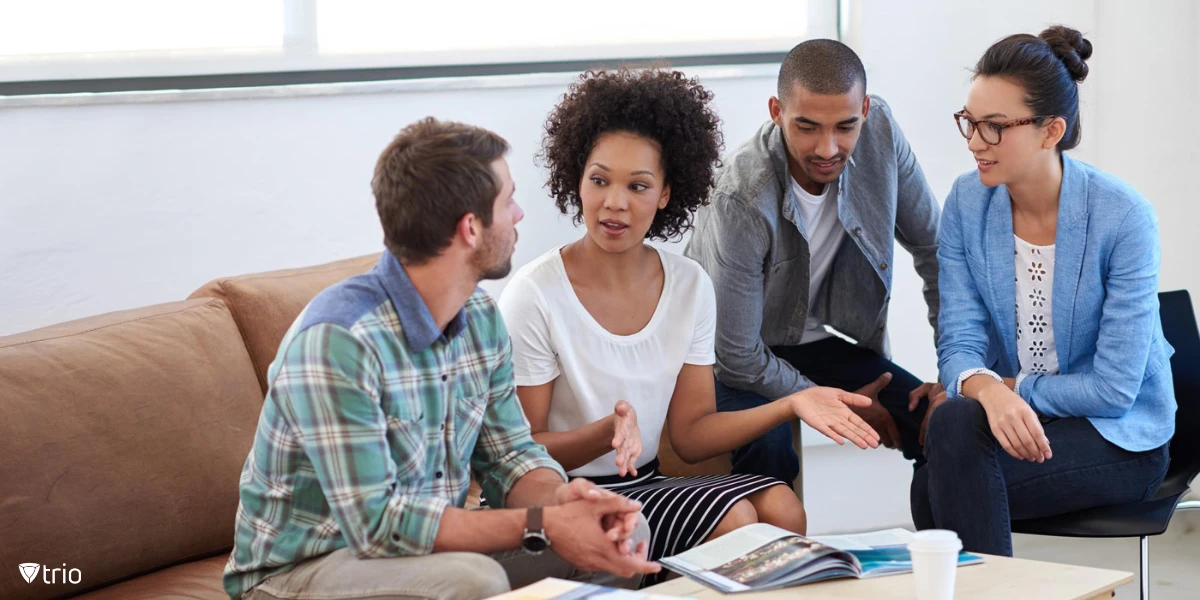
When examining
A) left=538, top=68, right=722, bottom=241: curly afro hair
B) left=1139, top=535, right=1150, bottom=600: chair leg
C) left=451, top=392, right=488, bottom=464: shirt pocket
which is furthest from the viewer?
left=1139, top=535, right=1150, bottom=600: chair leg

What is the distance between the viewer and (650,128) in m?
2.21

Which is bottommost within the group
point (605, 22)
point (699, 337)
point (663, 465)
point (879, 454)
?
point (879, 454)

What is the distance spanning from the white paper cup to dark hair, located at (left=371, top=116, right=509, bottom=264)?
752 millimetres

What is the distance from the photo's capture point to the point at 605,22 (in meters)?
3.24

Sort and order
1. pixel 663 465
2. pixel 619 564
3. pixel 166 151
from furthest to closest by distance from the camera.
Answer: pixel 166 151 < pixel 663 465 < pixel 619 564

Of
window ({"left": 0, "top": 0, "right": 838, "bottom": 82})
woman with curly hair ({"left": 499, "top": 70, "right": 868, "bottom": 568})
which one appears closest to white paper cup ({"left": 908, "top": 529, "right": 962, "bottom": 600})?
woman with curly hair ({"left": 499, "top": 70, "right": 868, "bottom": 568})

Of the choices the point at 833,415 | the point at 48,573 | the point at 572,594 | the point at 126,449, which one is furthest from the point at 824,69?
the point at 48,573

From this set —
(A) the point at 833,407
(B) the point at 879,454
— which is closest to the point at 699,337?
(A) the point at 833,407

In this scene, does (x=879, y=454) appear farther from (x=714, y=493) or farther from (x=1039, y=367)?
(x=714, y=493)

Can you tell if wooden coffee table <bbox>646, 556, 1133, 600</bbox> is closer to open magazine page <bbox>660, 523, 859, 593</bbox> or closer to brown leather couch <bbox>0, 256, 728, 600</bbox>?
open magazine page <bbox>660, 523, 859, 593</bbox>

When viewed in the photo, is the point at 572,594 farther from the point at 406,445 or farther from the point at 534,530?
the point at 406,445

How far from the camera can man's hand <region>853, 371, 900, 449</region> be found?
2660 mm

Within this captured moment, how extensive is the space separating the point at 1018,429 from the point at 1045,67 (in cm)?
70

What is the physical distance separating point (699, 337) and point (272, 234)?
3.92 ft
